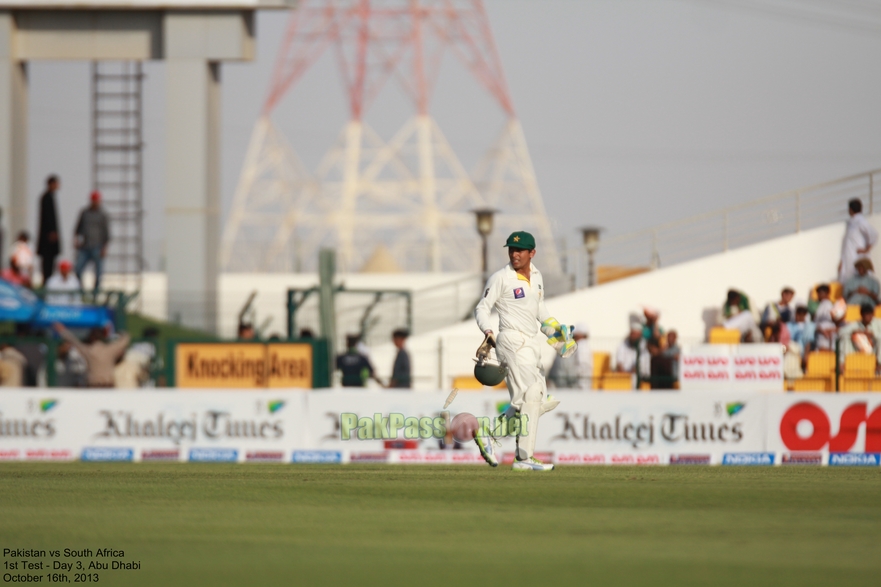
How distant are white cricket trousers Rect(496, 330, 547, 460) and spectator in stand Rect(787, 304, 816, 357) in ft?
32.5

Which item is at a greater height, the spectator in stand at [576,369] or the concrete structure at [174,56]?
the concrete structure at [174,56]

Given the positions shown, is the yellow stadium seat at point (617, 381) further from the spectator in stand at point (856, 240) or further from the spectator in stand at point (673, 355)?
the spectator in stand at point (856, 240)

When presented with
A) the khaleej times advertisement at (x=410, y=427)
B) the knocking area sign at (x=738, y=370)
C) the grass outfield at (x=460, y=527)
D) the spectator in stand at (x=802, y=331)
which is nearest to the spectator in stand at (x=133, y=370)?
the khaleej times advertisement at (x=410, y=427)

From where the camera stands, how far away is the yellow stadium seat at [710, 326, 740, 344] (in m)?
21.0

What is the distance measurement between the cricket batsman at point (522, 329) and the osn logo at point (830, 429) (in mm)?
6504

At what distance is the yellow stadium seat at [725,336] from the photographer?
20953mm

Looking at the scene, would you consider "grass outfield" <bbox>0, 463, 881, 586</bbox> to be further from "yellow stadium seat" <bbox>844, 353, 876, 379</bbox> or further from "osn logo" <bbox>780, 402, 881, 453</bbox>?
"yellow stadium seat" <bbox>844, 353, 876, 379</bbox>

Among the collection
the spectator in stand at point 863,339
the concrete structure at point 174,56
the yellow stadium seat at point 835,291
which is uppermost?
the concrete structure at point 174,56

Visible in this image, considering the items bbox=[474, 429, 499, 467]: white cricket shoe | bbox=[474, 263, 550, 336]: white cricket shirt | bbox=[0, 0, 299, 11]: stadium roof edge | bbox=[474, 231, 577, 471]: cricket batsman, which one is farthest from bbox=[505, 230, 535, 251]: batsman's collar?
bbox=[0, 0, 299, 11]: stadium roof edge

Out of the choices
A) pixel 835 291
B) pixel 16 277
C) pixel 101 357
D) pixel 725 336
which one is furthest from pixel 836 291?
Answer: pixel 16 277

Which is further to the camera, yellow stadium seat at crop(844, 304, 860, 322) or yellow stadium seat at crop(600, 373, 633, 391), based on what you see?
yellow stadium seat at crop(844, 304, 860, 322)

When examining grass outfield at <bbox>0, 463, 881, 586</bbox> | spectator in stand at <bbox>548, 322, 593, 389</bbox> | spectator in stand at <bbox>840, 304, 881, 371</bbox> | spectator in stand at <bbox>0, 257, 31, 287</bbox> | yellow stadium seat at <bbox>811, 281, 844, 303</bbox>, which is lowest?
grass outfield at <bbox>0, 463, 881, 586</bbox>

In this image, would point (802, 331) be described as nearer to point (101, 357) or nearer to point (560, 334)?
point (560, 334)

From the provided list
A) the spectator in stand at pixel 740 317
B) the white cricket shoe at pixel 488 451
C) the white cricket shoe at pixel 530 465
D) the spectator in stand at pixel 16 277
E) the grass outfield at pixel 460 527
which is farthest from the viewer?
the spectator in stand at pixel 16 277
